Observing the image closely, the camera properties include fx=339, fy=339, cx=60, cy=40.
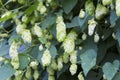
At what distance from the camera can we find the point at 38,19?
1.26 metres

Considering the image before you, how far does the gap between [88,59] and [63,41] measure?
0.32 ft

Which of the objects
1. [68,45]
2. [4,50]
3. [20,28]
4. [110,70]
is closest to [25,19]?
[20,28]

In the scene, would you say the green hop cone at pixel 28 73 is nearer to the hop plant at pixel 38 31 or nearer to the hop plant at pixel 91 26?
the hop plant at pixel 38 31

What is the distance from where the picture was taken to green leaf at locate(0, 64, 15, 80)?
1.11 m

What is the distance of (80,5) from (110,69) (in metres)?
0.31

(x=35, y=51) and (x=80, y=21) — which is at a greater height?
(x=80, y=21)

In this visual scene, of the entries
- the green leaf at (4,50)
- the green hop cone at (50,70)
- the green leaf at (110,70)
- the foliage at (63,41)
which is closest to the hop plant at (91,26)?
the foliage at (63,41)

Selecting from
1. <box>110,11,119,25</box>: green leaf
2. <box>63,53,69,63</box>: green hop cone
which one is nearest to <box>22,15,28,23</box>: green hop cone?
<box>63,53,69,63</box>: green hop cone

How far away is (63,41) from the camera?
1065 mm

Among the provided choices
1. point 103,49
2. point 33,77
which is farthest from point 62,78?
point 103,49

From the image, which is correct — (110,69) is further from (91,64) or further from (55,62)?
(55,62)

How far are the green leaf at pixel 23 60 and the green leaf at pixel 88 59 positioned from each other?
0.21 m

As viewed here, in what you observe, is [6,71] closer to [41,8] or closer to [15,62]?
[15,62]

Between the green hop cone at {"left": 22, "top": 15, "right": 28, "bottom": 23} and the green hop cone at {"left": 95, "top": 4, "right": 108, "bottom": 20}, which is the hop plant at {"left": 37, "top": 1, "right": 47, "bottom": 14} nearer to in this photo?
the green hop cone at {"left": 22, "top": 15, "right": 28, "bottom": 23}
